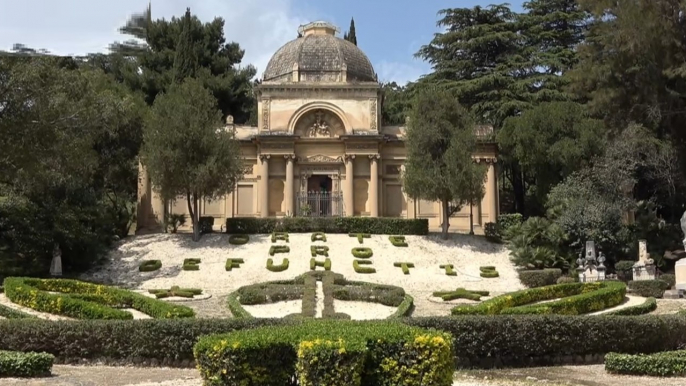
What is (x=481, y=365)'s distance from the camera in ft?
46.0

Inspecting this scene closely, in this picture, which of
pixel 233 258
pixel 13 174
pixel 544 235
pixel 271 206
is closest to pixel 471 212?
pixel 544 235

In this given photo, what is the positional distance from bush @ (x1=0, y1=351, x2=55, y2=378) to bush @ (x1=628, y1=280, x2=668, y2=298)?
18171 millimetres

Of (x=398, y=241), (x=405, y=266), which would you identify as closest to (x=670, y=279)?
(x=405, y=266)

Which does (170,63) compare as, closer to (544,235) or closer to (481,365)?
(544,235)

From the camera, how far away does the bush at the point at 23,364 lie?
1162 cm

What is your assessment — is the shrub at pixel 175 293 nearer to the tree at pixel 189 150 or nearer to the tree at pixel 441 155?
the tree at pixel 189 150

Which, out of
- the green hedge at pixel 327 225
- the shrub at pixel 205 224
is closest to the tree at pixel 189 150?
the shrub at pixel 205 224

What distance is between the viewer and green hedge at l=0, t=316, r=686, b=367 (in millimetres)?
13797

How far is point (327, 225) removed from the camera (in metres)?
33.8

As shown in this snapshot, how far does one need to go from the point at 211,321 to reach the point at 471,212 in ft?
83.7

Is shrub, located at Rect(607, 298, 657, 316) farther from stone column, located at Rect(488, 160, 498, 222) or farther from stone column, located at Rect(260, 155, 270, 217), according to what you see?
stone column, located at Rect(260, 155, 270, 217)

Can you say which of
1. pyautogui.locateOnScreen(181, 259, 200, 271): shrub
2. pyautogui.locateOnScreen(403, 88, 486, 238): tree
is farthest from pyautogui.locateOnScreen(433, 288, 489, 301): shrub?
pyautogui.locateOnScreen(403, 88, 486, 238): tree

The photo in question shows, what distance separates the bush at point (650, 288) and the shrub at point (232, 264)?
570 inches

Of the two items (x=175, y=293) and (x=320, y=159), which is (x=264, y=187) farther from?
(x=175, y=293)
